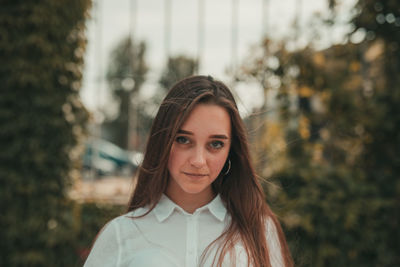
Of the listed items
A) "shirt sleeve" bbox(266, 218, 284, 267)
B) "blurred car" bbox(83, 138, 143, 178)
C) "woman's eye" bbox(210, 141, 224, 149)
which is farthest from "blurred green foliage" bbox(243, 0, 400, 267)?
"woman's eye" bbox(210, 141, 224, 149)

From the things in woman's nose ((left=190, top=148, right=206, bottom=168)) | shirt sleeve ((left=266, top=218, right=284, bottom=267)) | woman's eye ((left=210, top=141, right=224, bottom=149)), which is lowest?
shirt sleeve ((left=266, top=218, right=284, bottom=267))

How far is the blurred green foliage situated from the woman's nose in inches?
80.3

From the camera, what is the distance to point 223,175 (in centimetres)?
165

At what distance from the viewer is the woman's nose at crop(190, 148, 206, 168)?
1334 millimetres

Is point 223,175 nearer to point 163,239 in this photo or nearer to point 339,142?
point 163,239

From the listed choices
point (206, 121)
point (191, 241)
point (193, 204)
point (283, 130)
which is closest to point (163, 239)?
point (191, 241)

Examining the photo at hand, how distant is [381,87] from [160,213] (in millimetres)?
2860

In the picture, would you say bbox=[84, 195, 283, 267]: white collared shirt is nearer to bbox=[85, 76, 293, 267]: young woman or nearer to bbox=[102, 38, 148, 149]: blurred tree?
bbox=[85, 76, 293, 267]: young woman

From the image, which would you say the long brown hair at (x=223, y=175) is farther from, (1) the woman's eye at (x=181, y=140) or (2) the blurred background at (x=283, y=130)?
(2) the blurred background at (x=283, y=130)

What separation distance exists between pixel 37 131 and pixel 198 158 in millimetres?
2617

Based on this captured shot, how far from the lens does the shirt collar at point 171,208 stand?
1439mm

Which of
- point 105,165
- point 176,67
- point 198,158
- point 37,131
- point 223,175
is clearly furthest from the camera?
point 105,165

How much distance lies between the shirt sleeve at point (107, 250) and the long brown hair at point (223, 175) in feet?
0.57

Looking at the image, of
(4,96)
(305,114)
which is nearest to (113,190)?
(4,96)
